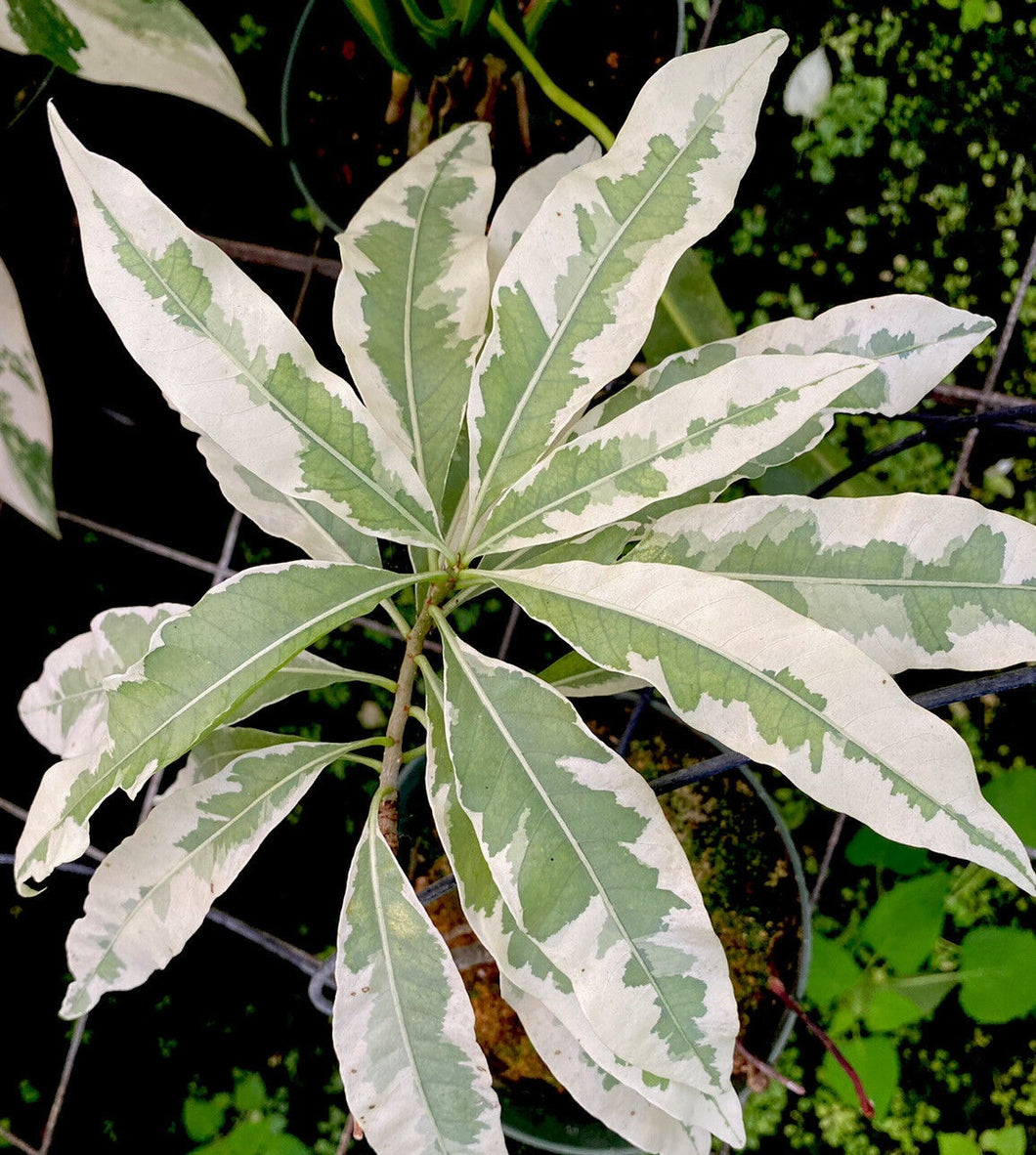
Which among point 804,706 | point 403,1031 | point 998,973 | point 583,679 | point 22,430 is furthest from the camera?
point 998,973

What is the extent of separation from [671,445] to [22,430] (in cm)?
61

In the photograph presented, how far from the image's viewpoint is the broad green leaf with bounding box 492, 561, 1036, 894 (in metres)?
0.41

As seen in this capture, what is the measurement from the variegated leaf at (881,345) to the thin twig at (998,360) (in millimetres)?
395

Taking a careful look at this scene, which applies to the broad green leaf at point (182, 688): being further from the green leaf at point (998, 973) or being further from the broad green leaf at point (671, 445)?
the green leaf at point (998, 973)

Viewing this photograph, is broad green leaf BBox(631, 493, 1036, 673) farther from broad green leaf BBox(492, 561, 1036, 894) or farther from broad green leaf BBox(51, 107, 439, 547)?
broad green leaf BBox(51, 107, 439, 547)

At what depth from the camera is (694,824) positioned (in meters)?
0.82

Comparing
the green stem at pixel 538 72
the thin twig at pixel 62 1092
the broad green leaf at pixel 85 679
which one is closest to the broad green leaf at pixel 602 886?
the broad green leaf at pixel 85 679

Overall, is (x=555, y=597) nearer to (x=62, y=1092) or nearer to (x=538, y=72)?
(x=538, y=72)

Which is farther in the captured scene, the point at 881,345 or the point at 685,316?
the point at 685,316

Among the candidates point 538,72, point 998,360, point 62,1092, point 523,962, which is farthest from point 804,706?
point 62,1092

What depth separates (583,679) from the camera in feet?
2.10

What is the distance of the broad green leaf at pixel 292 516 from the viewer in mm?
611

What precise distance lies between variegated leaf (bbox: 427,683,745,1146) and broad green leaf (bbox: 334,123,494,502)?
184mm

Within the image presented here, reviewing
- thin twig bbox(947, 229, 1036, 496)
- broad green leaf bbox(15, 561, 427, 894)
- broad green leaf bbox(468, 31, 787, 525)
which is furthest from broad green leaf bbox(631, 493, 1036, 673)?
thin twig bbox(947, 229, 1036, 496)
